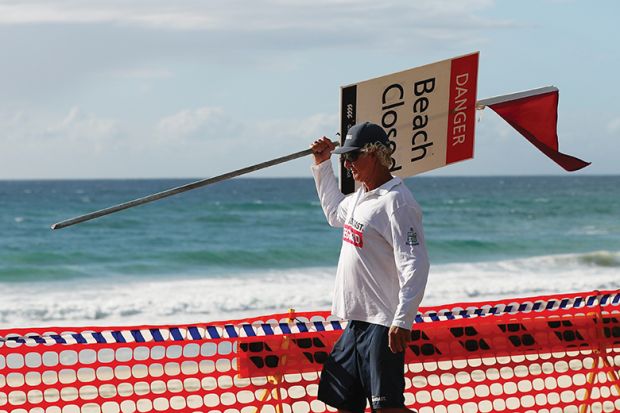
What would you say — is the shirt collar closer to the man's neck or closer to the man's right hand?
the man's neck

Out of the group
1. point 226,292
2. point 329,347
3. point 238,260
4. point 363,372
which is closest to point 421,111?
point 329,347

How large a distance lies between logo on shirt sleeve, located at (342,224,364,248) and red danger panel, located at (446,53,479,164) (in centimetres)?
115

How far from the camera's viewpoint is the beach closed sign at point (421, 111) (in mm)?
5141

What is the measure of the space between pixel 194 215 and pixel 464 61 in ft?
144

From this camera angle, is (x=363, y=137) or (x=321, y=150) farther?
(x=321, y=150)

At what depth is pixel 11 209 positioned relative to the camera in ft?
201

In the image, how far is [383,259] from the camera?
451 centimetres

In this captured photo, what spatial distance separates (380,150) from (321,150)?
0.63 metres

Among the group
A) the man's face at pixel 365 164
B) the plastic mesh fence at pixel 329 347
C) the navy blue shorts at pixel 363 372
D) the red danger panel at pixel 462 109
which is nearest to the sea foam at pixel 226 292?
the plastic mesh fence at pixel 329 347

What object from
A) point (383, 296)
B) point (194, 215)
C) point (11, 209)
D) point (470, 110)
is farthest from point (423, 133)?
point (11, 209)

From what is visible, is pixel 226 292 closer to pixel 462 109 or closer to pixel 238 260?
pixel 238 260

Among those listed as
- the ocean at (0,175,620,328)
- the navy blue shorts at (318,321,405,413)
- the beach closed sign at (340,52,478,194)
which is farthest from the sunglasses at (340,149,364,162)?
the ocean at (0,175,620,328)

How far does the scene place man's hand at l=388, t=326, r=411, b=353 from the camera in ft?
14.1

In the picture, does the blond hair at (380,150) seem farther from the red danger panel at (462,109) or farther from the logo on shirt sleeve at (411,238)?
the red danger panel at (462,109)
